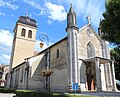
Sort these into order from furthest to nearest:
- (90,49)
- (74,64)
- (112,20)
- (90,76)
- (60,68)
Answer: (90,49), (60,68), (90,76), (74,64), (112,20)

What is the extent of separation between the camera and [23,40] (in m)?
41.2

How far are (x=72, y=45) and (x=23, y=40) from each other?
23.6 meters

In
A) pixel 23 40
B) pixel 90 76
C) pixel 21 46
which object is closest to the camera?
pixel 90 76

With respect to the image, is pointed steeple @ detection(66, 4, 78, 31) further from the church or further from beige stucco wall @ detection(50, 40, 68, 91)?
beige stucco wall @ detection(50, 40, 68, 91)

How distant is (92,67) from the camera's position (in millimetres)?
22953

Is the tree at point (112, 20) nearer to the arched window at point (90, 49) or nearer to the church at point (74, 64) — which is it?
the church at point (74, 64)

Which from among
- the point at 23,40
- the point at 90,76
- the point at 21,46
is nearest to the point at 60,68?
the point at 90,76

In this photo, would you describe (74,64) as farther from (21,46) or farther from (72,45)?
(21,46)

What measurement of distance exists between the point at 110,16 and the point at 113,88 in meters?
15.6

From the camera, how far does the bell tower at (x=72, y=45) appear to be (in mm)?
20031

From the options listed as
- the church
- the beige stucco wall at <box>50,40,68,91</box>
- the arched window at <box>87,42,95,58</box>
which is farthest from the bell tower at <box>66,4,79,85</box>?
the arched window at <box>87,42,95,58</box>

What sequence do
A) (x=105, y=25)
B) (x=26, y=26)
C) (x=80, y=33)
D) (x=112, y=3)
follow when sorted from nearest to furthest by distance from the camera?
(x=112, y=3) → (x=105, y=25) → (x=80, y=33) → (x=26, y=26)

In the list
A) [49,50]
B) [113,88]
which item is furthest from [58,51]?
[113,88]

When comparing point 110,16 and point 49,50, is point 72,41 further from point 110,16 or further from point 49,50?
point 110,16
